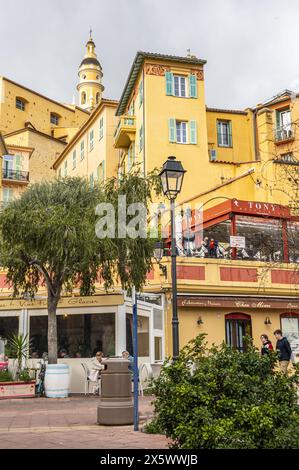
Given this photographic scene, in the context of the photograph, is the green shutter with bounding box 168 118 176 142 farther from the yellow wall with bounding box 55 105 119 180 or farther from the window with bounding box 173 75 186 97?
the yellow wall with bounding box 55 105 119 180

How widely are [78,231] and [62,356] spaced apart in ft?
17.1

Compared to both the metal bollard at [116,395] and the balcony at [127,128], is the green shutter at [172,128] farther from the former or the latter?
the metal bollard at [116,395]

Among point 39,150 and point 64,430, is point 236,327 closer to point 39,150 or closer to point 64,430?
point 64,430

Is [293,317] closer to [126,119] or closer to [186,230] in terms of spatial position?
[186,230]

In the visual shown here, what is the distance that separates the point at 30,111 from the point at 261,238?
3573cm

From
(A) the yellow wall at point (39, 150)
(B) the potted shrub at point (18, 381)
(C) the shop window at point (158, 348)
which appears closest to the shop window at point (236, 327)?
(C) the shop window at point (158, 348)

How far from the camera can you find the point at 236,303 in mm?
20281

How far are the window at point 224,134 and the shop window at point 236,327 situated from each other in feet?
57.2

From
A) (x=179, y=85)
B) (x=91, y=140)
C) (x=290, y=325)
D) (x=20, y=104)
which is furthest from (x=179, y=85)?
(x=20, y=104)

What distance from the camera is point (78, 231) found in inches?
635

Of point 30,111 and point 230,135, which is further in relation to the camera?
point 30,111

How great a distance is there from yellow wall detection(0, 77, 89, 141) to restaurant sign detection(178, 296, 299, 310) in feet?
120

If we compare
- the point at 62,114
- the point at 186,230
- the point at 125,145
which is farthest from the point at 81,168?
→ the point at 186,230

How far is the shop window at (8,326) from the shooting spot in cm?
2039
